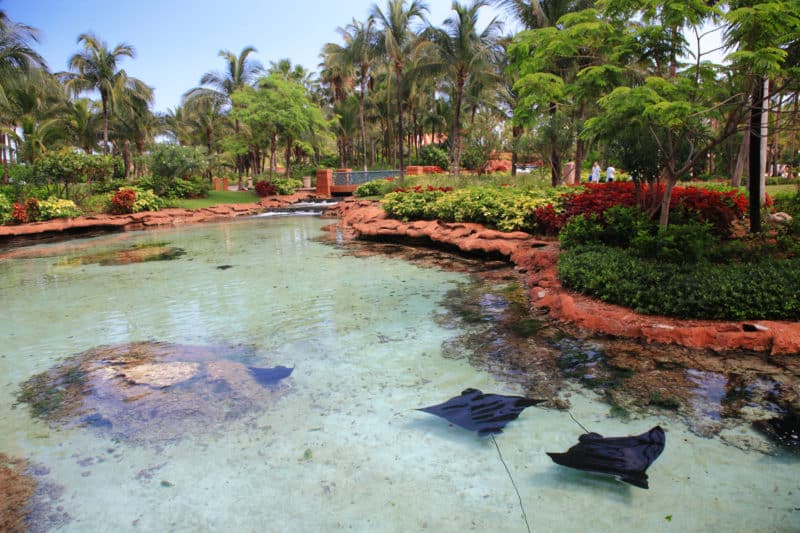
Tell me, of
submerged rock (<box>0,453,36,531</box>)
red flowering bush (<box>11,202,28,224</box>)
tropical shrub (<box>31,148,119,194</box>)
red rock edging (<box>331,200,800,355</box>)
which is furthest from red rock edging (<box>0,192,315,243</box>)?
submerged rock (<box>0,453,36,531</box>)

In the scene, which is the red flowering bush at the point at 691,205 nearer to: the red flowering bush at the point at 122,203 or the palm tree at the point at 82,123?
the red flowering bush at the point at 122,203

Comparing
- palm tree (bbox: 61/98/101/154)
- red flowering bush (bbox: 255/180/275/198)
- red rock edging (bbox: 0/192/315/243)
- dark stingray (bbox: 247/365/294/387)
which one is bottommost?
dark stingray (bbox: 247/365/294/387)

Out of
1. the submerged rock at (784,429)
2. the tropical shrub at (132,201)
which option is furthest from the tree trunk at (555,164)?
the tropical shrub at (132,201)

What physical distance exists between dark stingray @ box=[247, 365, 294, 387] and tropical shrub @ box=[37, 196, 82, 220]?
17692mm

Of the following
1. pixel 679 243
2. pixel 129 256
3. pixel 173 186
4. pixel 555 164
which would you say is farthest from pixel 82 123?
pixel 679 243

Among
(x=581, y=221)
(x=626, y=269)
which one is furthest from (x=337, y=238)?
(x=626, y=269)

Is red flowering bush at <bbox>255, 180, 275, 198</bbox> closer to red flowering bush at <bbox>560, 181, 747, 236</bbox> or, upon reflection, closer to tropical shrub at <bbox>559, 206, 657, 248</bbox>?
red flowering bush at <bbox>560, 181, 747, 236</bbox>

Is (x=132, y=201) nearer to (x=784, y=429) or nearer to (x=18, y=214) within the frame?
(x=18, y=214)

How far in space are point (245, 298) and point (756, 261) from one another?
24.6 feet

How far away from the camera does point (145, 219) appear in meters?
20.3

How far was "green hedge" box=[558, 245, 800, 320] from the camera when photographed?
4.97m

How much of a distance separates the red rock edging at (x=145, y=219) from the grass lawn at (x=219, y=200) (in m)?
1.26

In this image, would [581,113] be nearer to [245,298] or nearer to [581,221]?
[581,221]

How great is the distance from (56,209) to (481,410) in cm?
2021
